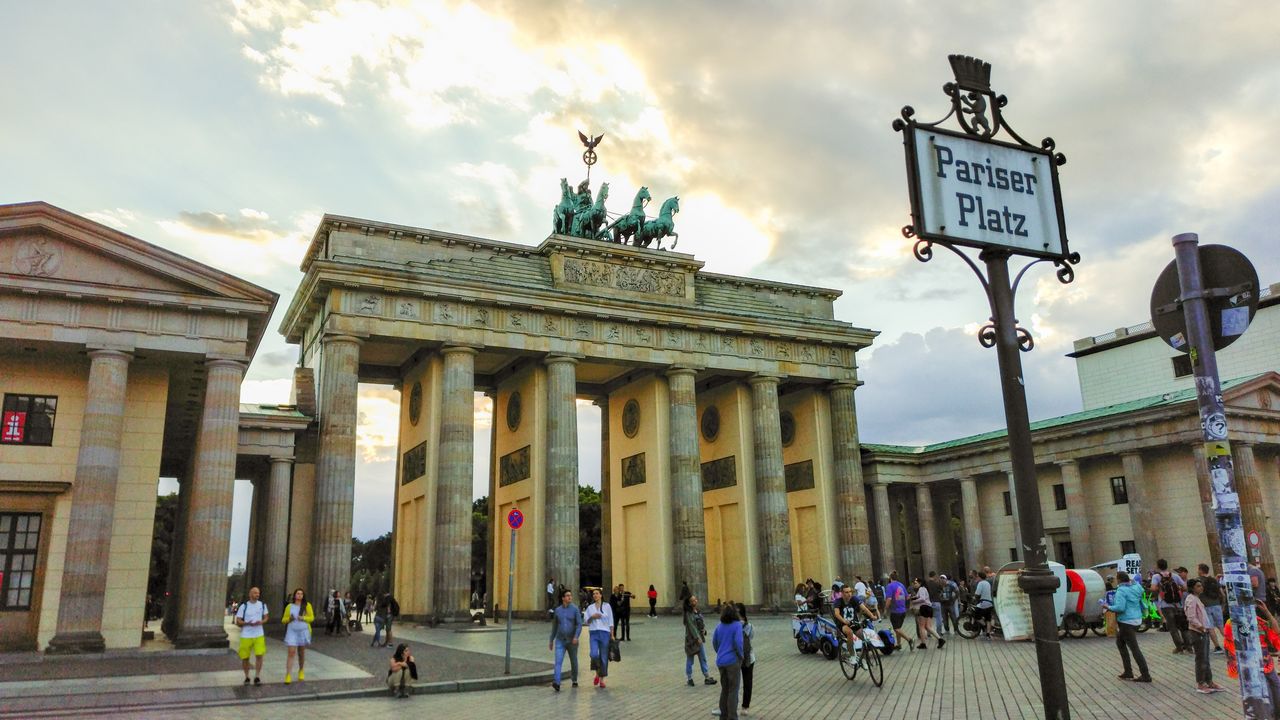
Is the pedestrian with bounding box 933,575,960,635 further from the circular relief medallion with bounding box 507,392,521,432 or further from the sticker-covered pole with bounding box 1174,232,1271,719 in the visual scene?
the circular relief medallion with bounding box 507,392,521,432

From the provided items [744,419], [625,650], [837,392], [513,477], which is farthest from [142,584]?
[837,392]

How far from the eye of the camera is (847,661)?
17.2 metres

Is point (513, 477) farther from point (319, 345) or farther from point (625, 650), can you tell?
point (625, 650)

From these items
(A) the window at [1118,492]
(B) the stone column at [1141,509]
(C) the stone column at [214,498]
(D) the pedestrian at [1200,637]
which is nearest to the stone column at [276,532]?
(C) the stone column at [214,498]

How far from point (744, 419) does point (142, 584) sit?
31.0 metres

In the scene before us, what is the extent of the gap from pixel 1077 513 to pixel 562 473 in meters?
26.8

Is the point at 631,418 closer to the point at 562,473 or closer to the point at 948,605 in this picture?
the point at 562,473

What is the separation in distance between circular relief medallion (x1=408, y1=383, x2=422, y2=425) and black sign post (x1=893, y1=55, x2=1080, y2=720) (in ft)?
122

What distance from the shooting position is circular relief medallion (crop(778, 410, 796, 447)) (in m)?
51.9

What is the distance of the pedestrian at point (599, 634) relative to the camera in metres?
17.0

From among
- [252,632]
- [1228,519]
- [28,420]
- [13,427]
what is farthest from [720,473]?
[1228,519]

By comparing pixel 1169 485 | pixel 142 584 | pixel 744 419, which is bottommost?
pixel 142 584

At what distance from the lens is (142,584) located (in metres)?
24.1

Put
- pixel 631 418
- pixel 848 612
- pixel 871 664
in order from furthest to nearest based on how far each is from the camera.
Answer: pixel 631 418, pixel 848 612, pixel 871 664
